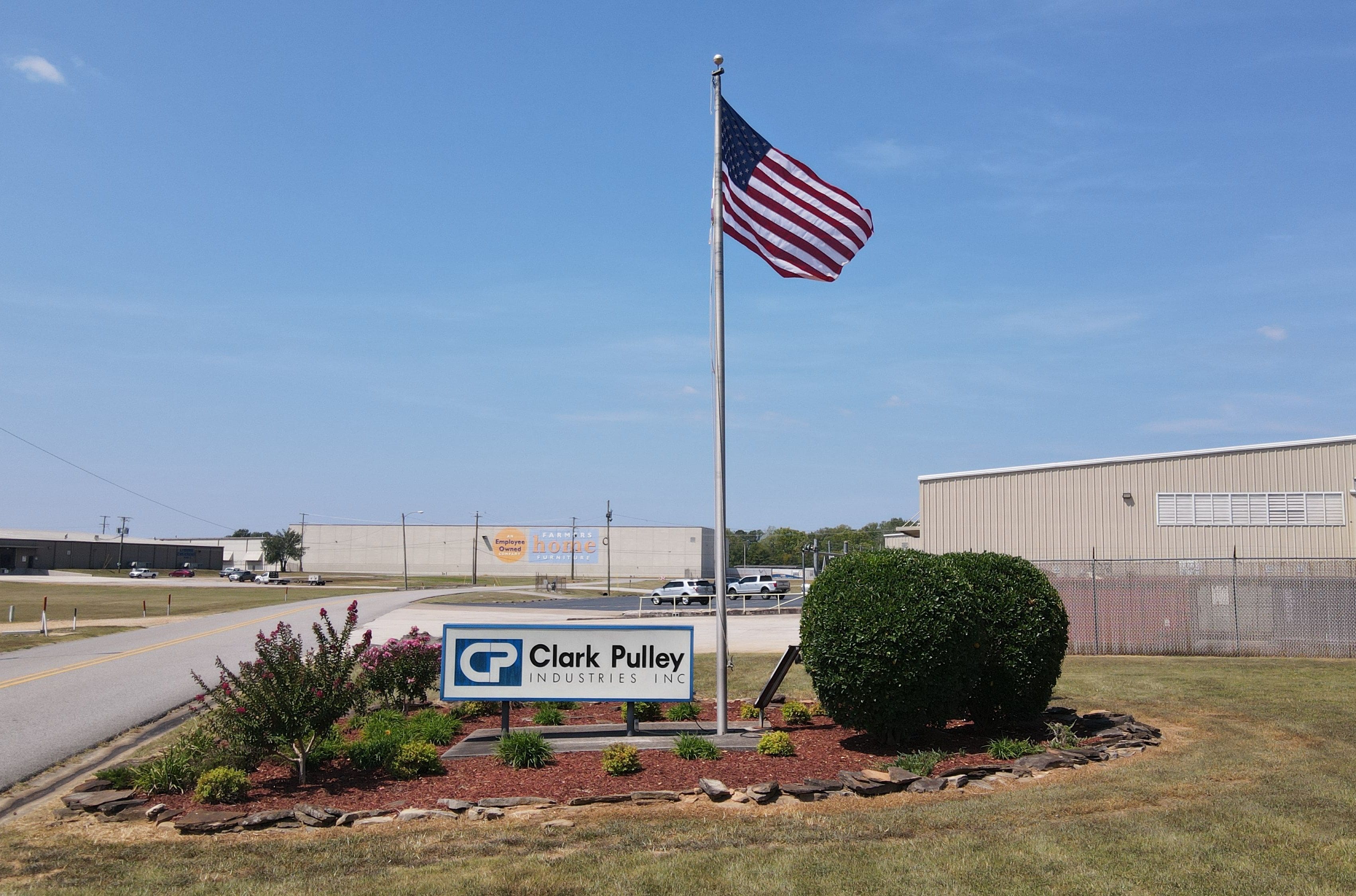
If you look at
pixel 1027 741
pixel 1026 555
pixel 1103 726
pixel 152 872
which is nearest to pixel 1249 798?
pixel 1027 741

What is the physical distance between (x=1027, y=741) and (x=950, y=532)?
2154cm

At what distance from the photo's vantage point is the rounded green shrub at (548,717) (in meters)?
11.7

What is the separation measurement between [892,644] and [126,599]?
58616 millimetres

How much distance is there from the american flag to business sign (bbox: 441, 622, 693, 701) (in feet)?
15.0

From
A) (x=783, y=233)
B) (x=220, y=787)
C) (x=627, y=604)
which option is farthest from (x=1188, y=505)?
(x=627, y=604)

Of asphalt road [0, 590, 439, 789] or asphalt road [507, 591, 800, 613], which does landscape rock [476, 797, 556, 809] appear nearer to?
asphalt road [0, 590, 439, 789]

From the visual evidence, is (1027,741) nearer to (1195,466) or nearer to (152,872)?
(152,872)

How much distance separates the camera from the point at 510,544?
114500 millimetres

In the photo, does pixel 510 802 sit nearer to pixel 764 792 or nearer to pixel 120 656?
pixel 764 792

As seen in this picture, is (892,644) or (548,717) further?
(548,717)

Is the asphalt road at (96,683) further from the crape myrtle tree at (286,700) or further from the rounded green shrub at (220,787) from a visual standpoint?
the rounded green shrub at (220,787)

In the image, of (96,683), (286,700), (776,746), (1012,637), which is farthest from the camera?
(96,683)

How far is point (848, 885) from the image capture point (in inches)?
227

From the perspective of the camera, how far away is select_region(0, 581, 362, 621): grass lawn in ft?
137
